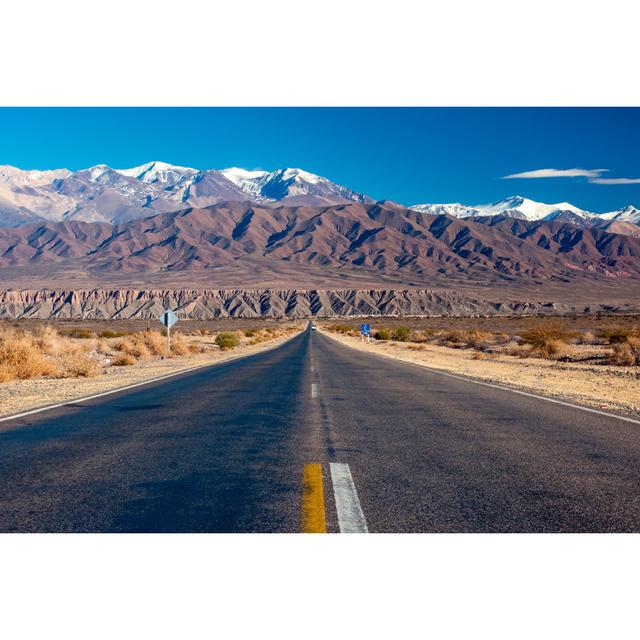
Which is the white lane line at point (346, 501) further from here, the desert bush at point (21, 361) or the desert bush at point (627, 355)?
the desert bush at point (627, 355)

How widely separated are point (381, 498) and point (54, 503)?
2673mm

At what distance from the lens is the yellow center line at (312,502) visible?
4.79 metres

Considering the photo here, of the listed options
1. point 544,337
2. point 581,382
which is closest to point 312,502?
point 581,382

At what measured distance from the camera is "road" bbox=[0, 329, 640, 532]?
5.02 m

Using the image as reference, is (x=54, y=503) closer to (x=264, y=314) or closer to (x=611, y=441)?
(x=611, y=441)

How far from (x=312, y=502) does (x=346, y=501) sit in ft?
0.91

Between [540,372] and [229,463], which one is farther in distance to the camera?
[540,372]

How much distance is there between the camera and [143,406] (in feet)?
41.8

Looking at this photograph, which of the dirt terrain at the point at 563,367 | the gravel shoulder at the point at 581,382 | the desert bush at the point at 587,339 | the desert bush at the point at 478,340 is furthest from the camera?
the desert bush at the point at 478,340

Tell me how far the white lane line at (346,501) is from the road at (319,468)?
0.02m

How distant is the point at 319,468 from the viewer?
696cm

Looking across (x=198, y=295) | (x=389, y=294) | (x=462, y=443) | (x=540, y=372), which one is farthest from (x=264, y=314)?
(x=462, y=443)

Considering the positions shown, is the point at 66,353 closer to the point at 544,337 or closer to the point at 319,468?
the point at 544,337

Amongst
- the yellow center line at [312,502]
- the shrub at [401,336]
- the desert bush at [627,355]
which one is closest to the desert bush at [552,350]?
the desert bush at [627,355]
